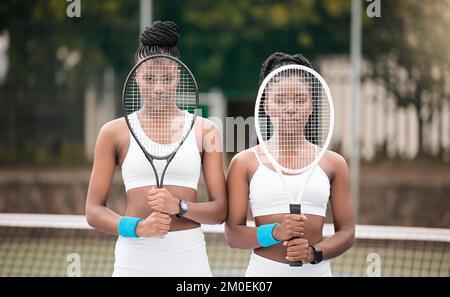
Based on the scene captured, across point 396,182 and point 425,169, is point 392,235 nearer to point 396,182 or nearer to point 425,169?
point 396,182

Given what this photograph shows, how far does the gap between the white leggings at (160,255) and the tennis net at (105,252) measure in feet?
7.64

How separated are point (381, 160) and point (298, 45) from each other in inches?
82.6

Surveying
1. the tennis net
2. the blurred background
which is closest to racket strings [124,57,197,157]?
the tennis net

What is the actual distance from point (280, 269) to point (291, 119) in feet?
1.52

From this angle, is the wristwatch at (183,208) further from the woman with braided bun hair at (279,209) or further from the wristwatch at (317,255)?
the wristwatch at (317,255)

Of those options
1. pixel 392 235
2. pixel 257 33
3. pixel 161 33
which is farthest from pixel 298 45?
pixel 161 33

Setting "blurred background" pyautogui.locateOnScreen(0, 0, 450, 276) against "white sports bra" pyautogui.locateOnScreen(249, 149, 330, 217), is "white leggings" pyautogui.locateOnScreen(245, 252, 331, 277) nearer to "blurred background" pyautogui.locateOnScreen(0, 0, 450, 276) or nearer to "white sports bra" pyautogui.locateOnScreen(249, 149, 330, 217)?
"white sports bra" pyautogui.locateOnScreen(249, 149, 330, 217)

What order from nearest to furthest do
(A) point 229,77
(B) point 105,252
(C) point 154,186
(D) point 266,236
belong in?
(D) point 266,236
(C) point 154,186
(B) point 105,252
(A) point 229,77

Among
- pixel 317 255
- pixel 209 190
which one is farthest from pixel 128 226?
pixel 317 255

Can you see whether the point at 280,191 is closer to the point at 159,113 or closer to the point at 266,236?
the point at 266,236

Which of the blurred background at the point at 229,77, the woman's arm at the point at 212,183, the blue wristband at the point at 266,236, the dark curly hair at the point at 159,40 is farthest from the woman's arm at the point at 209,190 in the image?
the blurred background at the point at 229,77

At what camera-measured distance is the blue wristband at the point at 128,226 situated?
2709 mm

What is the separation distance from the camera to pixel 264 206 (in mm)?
2783

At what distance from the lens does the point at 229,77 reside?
1384 cm
